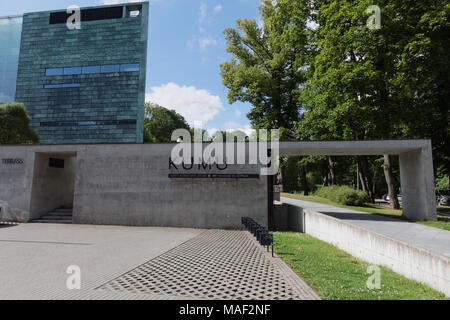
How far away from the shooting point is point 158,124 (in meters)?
54.8

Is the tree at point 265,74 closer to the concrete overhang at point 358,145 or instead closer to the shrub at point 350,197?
the shrub at point 350,197

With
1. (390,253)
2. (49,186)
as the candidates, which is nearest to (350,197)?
(390,253)

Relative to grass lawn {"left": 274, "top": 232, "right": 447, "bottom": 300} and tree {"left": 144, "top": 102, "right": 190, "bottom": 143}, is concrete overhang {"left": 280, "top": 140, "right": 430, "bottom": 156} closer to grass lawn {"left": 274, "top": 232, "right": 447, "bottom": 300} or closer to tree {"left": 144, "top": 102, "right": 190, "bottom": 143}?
grass lawn {"left": 274, "top": 232, "right": 447, "bottom": 300}

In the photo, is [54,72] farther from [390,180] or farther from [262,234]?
[390,180]

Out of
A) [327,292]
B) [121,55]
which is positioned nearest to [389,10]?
[327,292]

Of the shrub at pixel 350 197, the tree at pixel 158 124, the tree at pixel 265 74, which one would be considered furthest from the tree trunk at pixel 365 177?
the tree at pixel 158 124

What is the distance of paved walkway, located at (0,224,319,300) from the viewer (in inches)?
195

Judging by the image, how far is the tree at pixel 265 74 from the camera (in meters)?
25.8

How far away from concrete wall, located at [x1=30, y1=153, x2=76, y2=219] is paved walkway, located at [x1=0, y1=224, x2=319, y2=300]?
595cm

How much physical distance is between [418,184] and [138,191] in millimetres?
15802

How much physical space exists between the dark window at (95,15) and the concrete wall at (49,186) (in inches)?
2525
